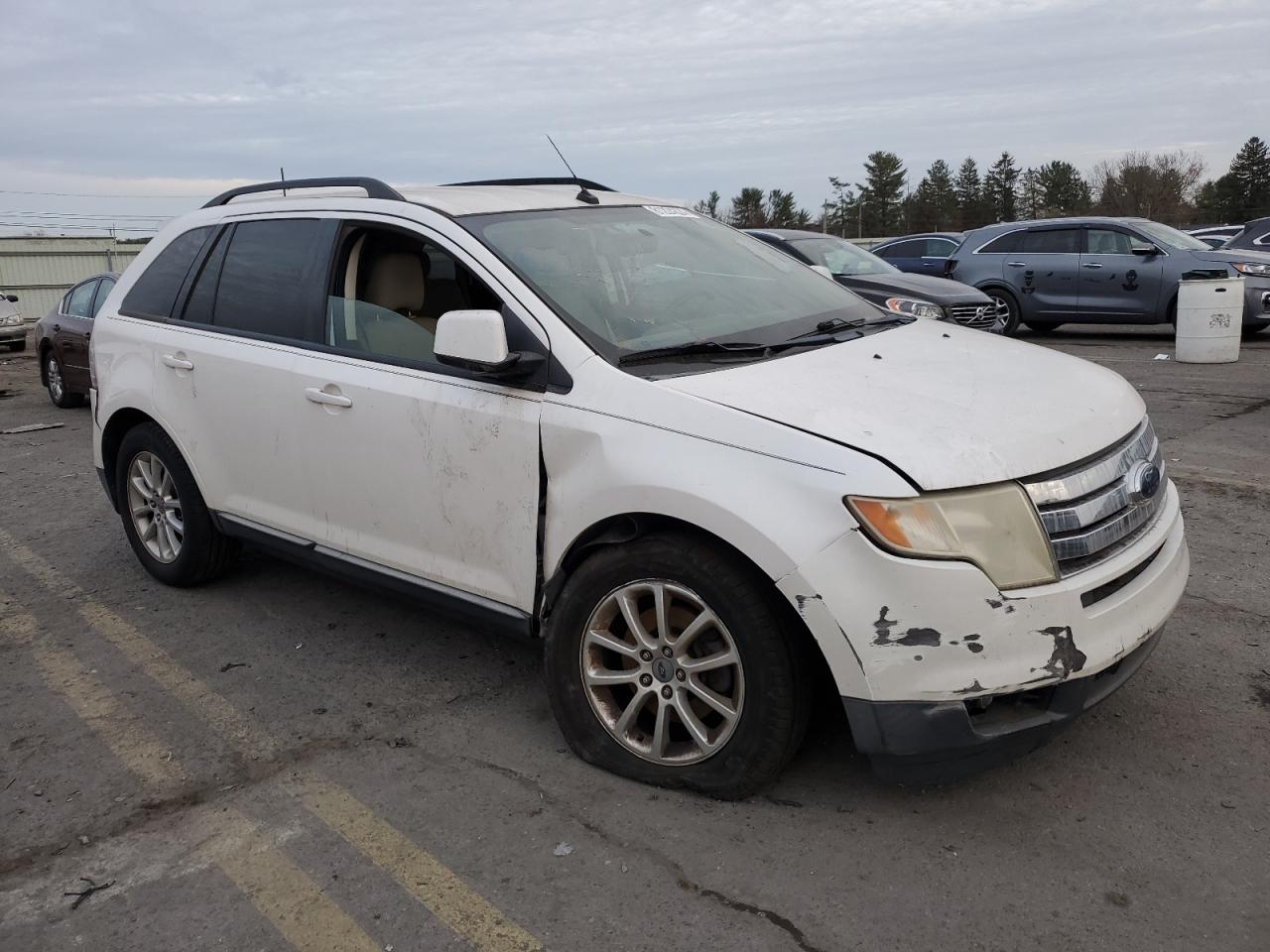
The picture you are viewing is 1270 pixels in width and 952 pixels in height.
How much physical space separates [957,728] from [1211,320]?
11.0 metres

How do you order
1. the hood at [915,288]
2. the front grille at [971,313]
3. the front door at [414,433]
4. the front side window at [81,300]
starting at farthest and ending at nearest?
the front grille at [971,313]
the front side window at [81,300]
the hood at [915,288]
the front door at [414,433]

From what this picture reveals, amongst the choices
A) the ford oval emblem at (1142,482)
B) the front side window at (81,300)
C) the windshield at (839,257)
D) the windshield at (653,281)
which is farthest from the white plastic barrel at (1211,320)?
the front side window at (81,300)

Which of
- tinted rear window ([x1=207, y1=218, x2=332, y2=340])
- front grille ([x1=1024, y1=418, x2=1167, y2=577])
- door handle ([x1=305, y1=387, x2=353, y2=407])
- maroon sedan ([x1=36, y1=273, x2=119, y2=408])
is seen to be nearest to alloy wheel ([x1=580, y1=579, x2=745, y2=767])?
front grille ([x1=1024, y1=418, x2=1167, y2=577])

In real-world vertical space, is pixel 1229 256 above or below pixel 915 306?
above

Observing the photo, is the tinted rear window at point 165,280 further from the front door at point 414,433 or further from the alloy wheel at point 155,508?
the front door at point 414,433

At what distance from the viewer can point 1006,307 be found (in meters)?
Answer: 15.2

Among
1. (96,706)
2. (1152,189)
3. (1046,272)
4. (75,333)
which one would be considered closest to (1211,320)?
(1046,272)

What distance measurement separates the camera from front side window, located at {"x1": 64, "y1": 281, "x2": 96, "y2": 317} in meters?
11.5

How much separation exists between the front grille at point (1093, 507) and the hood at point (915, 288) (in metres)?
8.19

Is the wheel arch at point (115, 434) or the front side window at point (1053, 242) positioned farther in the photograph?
the front side window at point (1053, 242)

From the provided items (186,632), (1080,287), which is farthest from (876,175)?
(186,632)

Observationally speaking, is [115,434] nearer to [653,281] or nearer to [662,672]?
[653,281]

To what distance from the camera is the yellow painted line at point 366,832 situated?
269 centimetres

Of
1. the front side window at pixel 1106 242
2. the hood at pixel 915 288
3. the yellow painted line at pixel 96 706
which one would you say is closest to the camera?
the yellow painted line at pixel 96 706
